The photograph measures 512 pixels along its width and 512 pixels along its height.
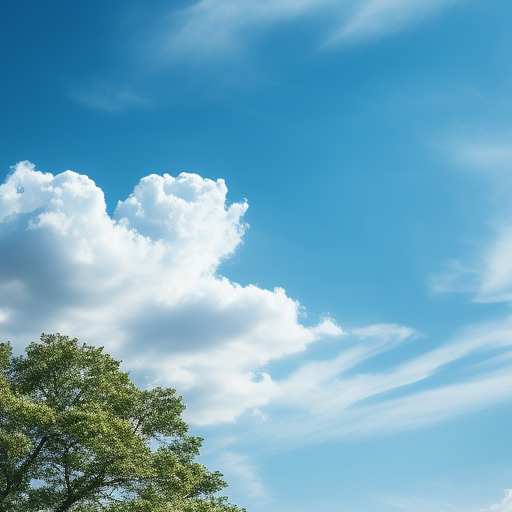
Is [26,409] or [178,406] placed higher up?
[178,406]

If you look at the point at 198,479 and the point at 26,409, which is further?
the point at 198,479

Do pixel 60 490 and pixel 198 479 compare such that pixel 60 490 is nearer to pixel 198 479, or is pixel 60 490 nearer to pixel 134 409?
pixel 134 409

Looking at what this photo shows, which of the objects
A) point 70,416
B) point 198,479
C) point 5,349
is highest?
point 5,349

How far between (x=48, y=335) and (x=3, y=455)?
891 centimetres

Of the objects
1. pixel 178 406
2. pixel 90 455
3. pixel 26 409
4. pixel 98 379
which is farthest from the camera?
pixel 178 406

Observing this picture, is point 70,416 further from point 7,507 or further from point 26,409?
point 7,507

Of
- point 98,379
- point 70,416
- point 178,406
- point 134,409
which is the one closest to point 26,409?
point 70,416

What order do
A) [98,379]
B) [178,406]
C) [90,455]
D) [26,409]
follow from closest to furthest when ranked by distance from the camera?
[26,409] < [90,455] < [98,379] < [178,406]

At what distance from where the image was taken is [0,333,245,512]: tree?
107ft

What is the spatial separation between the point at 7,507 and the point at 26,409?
7766 mm

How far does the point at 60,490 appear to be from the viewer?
35469 mm

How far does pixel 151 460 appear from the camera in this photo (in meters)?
35.2

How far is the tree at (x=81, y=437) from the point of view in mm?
32656

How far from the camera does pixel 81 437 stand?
32625mm
